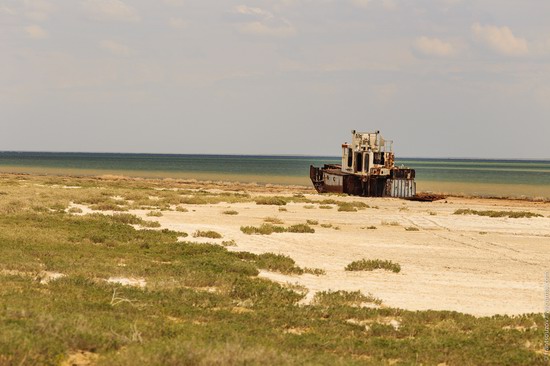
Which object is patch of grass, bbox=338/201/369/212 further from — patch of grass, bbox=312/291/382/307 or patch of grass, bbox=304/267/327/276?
patch of grass, bbox=312/291/382/307

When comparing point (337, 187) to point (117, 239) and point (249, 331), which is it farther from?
point (249, 331)

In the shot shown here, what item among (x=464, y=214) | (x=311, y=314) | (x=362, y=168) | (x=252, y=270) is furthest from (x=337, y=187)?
(x=311, y=314)

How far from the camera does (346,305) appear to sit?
46.5 ft

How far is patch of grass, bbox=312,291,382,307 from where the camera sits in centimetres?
1452

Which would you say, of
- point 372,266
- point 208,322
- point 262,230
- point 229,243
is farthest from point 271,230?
point 208,322

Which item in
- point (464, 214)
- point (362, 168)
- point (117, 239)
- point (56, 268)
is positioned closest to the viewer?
point (56, 268)

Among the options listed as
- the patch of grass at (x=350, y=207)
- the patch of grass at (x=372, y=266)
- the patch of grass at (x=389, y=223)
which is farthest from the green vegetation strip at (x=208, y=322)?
the patch of grass at (x=350, y=207)

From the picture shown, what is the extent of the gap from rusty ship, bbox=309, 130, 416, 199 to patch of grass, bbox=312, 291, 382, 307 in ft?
163

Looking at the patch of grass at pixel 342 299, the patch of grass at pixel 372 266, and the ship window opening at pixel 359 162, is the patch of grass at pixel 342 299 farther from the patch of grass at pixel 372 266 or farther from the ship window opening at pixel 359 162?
the ship window opening at pixel 359 162

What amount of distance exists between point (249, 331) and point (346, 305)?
12.1ft

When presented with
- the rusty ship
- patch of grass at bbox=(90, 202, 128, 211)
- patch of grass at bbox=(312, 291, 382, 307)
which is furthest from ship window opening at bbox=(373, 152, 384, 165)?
patch of grass at bbox=(312, 291, 382, 307)

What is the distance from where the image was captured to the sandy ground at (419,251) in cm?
1658

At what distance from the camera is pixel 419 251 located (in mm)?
25375

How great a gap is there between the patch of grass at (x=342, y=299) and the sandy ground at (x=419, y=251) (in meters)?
0.46
